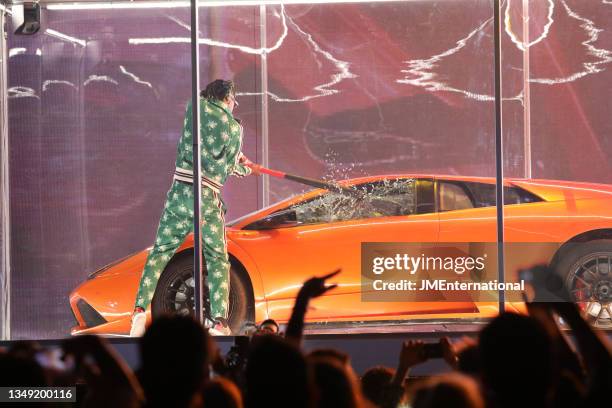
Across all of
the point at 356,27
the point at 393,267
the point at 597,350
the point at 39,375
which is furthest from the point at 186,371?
the point at 356,27

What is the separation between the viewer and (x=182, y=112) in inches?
250

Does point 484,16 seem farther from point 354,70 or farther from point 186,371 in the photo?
point 186,371

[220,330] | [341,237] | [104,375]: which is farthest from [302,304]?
[220,330]

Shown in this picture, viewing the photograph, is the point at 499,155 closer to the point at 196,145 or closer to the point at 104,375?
the point at 196,145

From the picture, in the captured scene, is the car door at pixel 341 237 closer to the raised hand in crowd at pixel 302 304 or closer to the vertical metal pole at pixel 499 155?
the vertical metal pole at pixel 499 155

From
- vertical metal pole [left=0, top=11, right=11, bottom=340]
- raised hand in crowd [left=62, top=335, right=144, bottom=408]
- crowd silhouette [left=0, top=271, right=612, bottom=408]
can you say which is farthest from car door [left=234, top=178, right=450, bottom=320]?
raised hand in crowd [left=62, top=335, right=144, bottom=408]

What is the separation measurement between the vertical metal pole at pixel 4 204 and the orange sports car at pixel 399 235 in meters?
0.60

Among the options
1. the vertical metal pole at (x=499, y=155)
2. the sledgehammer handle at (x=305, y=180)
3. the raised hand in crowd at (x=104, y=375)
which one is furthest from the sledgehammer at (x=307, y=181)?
the raised hand in crowd at (x=104, y=375)

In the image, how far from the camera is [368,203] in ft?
20.2

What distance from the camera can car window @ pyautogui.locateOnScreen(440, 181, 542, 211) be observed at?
20.1 feet

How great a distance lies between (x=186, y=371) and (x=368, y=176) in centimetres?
410

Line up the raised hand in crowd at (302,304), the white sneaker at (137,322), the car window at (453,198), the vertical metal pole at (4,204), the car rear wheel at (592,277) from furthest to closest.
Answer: the vertical metal pole at (4,204)
the white sneaker at (137,322)
the car window at (453,198)
the car rear wheel at (592,277)
the raised hand in crowd at (302,304)

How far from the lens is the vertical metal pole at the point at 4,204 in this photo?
251 inches

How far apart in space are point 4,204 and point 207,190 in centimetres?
142
